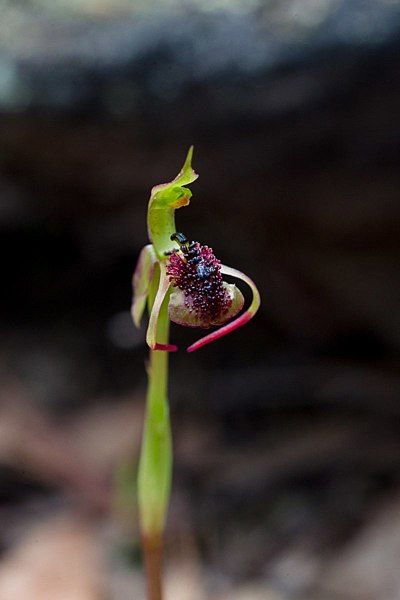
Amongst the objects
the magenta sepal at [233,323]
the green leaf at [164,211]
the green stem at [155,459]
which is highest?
the green leaf at [164,211]

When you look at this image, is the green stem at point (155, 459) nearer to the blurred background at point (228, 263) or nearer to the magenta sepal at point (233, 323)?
the magenta sepal at point (233, 323)

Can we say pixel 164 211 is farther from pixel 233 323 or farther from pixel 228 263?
pixel 228 263

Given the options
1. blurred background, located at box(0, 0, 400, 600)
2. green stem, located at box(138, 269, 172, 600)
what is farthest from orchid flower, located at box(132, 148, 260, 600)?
blurred background, located at box(0, 0, 400, 600)

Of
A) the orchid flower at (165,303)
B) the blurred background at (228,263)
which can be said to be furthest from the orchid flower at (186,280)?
the blurred background at (228,263)

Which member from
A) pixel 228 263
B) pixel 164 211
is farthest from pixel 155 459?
pixel 228 263

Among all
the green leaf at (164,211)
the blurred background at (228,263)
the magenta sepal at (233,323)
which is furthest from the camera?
the blurred background at (228,263)

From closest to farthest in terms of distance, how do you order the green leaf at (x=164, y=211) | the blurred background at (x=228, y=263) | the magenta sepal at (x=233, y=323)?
the magenta sepal at (x=233, y=323) < the green leaf at (x=164, y=211) < the blurred background at (x=228, y=263)
